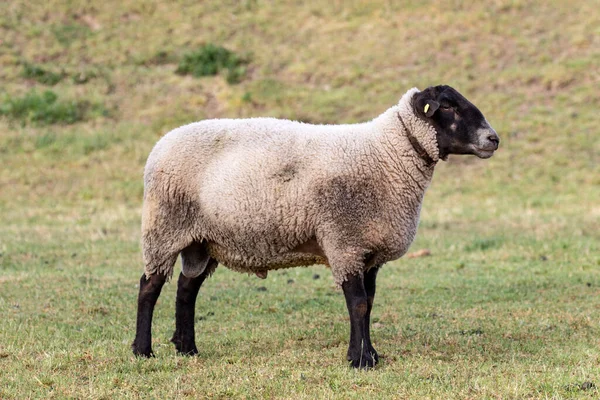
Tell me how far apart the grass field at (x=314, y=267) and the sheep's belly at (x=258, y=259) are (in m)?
0.80

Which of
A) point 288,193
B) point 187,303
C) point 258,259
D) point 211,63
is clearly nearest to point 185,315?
point 187,303

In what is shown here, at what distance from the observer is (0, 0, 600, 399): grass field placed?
720 centimetres

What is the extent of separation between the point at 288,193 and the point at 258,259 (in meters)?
0.70

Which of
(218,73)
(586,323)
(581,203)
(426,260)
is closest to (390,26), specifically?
(218,73)

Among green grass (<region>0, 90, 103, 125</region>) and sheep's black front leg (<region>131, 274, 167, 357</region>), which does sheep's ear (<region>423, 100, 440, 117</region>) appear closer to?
sheep's black front leg (<region>131, 274, 167, 357</region>)

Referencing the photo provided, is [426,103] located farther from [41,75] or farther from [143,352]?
[41,75]

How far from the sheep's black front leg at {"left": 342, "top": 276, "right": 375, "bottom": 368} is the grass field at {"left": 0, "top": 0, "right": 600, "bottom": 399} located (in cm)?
25

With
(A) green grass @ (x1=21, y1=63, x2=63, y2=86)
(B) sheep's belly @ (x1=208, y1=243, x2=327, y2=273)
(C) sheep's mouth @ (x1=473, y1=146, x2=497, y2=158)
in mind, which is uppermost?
(C) sheep's mouth @ (x1=473, y1=146, x2=497, y2=158)

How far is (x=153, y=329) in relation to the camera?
29.8 feet

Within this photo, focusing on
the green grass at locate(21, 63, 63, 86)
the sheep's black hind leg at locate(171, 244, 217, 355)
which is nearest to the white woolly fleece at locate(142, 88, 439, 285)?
the sheep's black hind leg at locate(171, 244, 217, 355)

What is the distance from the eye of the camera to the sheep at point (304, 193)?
7.50m

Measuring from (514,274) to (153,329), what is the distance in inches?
236

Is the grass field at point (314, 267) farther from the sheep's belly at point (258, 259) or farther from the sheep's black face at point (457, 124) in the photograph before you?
the sheep's black face at point (457, 124)

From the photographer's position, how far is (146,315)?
26.0ft
